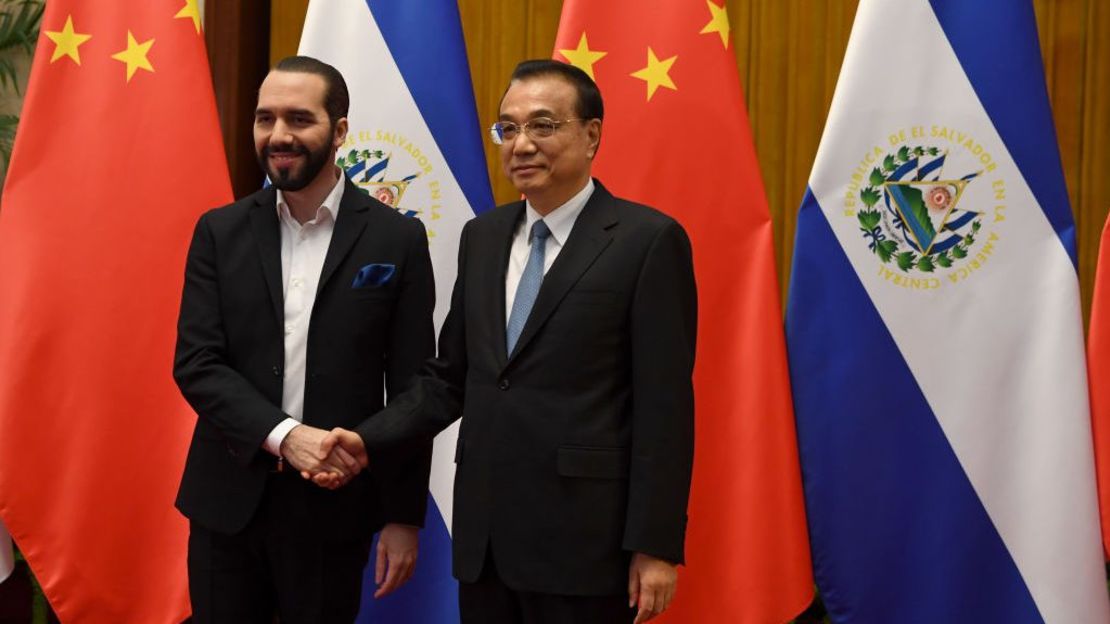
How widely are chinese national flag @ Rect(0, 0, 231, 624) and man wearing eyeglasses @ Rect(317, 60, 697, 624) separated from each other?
1064 mm

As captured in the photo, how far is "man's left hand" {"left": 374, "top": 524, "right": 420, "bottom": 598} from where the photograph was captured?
6.18 feet

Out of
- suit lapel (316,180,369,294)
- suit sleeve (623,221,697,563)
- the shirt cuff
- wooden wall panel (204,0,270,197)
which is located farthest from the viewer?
wooden wall panel (204,0,270,197)

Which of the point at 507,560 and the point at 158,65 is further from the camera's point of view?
the point at 158,65

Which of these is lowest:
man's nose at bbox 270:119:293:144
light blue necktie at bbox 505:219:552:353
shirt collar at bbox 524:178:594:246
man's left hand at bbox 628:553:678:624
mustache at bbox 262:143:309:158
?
man's left hand at bbox 628:553:678:624

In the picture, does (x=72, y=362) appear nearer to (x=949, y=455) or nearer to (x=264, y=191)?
(x=264, y=191)

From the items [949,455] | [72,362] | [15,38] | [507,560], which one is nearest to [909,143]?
[949,455]

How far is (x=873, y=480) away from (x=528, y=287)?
105 centimetres

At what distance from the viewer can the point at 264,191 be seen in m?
1.98

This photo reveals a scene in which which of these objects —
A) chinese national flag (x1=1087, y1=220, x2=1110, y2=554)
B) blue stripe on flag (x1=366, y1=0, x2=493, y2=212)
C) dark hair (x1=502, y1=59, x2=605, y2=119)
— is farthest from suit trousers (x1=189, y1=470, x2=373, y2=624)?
chinese national flag (x1=1087, y1=220, x2=1110, y2=554)

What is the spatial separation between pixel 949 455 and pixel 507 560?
3.78 ft

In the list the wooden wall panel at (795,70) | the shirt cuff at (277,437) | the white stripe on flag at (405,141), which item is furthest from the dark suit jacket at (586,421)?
the wooden wall panel at (795,70)

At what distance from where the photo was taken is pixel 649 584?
1654mm

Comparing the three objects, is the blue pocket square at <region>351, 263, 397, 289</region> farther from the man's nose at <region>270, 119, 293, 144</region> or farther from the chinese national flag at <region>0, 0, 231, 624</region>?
the chinese national flag at <region>0, 0, 231, 624</region>

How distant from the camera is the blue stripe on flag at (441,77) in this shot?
265cm
